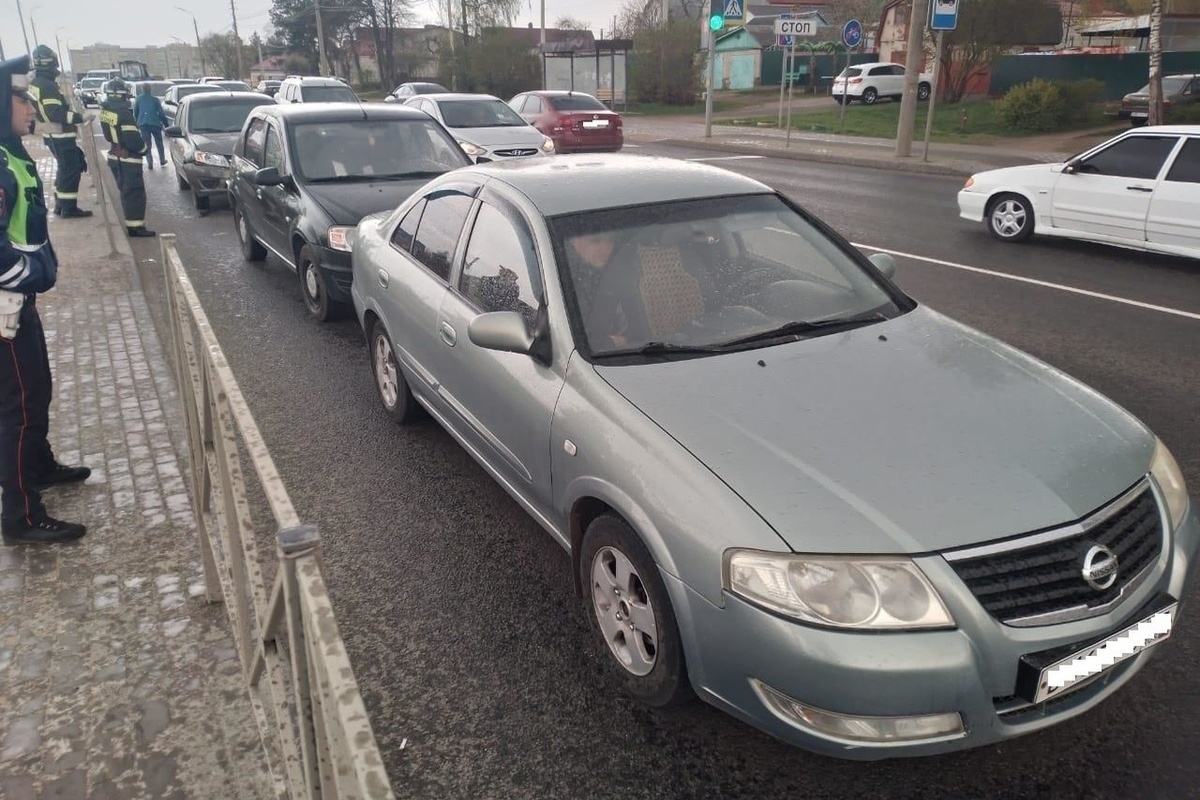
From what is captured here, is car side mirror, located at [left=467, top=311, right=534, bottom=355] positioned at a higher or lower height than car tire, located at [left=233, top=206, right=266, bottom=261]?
higher

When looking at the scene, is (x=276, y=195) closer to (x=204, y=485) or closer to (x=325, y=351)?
(x=325, y=351)

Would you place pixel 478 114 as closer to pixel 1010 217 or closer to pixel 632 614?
pixel 1010 217

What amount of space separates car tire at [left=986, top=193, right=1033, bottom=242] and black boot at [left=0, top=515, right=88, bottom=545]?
34.0ft

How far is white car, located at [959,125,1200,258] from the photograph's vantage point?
30.7 feet

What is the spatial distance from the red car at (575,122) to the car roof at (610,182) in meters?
16.1

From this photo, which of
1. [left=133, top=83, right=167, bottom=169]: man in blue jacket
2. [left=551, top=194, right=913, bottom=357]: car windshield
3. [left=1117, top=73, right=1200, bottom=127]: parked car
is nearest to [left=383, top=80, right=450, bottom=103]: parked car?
[left=133, top=83, right=167, bottom=169]: man in blue jacket

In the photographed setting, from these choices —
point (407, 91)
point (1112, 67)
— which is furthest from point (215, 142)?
point (1112, 67)

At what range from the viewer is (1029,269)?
9.65 metres

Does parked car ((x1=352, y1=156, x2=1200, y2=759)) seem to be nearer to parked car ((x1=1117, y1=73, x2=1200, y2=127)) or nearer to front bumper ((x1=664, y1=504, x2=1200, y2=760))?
front bumper ((x1=664, y1=504, x2=1200, y2=760))

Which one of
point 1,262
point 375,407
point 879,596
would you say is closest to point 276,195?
point 375,407

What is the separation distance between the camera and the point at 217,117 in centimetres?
1503

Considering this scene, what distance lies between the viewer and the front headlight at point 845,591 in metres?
2.44

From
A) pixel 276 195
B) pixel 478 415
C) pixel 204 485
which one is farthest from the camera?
pixel 276 195

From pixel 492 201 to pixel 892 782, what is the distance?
9.57ft
